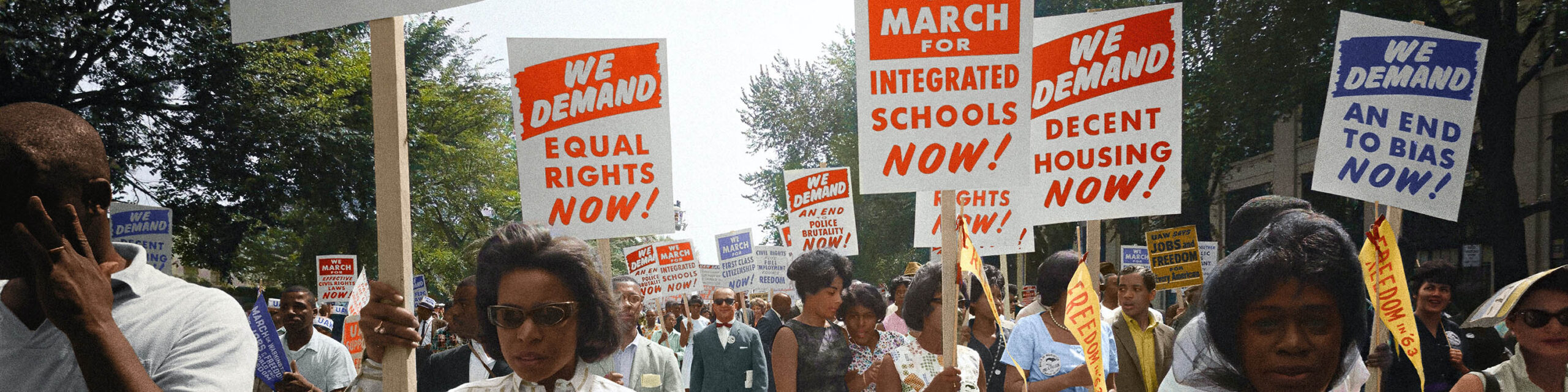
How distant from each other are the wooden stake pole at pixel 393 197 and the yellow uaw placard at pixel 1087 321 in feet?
10.1

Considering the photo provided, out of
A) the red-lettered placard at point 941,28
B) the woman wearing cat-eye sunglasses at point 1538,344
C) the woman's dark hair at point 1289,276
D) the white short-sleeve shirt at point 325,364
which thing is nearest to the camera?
the woman's dark hair at point 1289,276

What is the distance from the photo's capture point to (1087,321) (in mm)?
4770

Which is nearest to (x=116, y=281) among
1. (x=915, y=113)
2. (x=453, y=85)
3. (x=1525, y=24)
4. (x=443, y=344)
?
(x=915, y=113)

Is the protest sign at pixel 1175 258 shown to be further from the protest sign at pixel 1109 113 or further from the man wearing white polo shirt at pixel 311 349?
the man wearing white polo shirt at pixel 311 349

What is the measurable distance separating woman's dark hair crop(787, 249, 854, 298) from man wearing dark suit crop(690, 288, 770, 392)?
821 millimetres

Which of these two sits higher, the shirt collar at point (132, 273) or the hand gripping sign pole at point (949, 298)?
the shirt collar at point (132, 273)

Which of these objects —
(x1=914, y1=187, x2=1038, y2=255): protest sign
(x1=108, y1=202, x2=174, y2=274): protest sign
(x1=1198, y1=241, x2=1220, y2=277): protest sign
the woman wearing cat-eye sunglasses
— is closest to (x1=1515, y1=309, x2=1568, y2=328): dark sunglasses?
the woman wearing cat-eye sunglasses

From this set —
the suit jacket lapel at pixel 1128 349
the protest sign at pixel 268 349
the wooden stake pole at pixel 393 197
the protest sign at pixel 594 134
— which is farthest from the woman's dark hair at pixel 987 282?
the wooden stake pole at pixel 393 197

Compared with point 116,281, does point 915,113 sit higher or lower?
higher

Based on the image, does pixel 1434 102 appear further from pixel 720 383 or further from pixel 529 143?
pixel 529 143

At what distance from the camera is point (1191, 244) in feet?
35.4

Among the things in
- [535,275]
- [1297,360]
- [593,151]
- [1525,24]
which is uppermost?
[1525,24]

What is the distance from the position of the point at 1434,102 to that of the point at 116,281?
19.4ft

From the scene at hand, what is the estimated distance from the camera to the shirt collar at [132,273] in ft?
6.84
